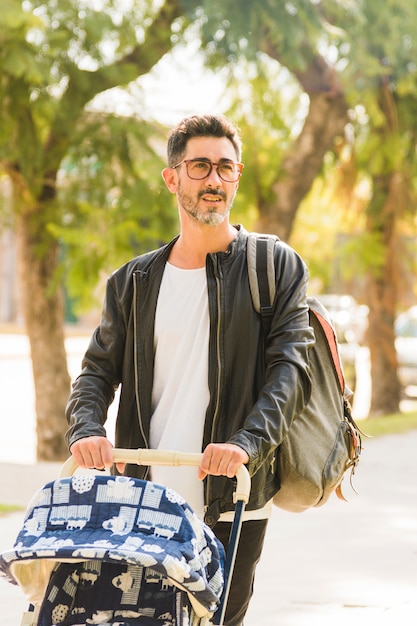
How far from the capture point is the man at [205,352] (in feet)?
11.8

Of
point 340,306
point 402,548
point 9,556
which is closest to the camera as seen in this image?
point 9,556

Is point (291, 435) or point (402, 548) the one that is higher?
point (291, 435)

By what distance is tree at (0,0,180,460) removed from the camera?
10508 millimetres

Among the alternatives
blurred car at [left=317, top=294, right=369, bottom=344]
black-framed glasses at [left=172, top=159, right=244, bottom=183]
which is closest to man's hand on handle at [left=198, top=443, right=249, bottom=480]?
black-framed glasses at [left=172, top=159, right=244, bottom=183]

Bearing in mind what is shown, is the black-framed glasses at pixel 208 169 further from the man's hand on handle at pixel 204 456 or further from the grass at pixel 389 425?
the grass at pixel 389 425

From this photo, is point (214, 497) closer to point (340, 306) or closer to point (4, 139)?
point (4, 139)

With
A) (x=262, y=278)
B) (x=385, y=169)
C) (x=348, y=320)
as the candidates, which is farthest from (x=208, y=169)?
(x=348, y=320)

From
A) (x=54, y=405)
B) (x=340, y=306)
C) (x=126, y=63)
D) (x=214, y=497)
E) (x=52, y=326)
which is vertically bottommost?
(x=340, y=306)

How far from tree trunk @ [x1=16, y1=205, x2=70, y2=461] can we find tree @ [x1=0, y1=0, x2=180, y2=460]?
12 millimetres

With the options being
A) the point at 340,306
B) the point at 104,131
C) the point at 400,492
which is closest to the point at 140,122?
the point at 104,131

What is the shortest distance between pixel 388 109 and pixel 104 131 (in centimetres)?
530

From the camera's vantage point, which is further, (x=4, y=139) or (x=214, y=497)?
(x=4, y=139)

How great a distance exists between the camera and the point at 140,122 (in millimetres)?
11945

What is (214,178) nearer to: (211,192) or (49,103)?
A: (211,192)
